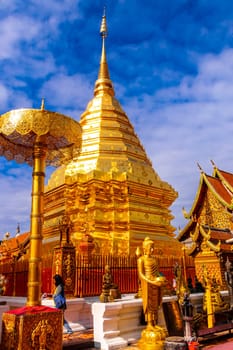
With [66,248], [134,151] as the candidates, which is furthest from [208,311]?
[134,151]

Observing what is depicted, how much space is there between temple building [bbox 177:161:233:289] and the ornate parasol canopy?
9.47m

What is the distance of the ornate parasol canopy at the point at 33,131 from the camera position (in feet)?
18.9

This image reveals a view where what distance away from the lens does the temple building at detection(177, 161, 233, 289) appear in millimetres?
14227

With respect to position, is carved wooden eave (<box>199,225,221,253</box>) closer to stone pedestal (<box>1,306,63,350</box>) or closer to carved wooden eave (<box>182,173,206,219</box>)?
carved wooden eave (<box>182,173,206,219</box>)

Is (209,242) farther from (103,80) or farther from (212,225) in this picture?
(103,80)

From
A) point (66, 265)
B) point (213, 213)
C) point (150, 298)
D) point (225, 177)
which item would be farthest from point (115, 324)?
point (225, 177)

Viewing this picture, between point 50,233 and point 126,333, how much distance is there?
36.7 feet

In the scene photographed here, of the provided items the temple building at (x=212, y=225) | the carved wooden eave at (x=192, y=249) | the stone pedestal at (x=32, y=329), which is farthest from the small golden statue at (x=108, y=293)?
the carved wooden eave at (x=192, y=249)

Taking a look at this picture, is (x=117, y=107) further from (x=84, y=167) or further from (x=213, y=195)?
(x=213, y=195)

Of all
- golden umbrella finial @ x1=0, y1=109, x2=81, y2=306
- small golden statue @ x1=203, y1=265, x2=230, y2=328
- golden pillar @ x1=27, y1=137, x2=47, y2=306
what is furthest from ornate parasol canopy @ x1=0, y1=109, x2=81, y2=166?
small golden statue @ x1=203, y1=265, x2=230, y2=328

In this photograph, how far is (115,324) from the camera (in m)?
6.41

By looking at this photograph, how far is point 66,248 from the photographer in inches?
366

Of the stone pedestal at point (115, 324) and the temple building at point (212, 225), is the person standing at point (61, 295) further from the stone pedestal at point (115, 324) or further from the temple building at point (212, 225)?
the temple building at point (212, 225)

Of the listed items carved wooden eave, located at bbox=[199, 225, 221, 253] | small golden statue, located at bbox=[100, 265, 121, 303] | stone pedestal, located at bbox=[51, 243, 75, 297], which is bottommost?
small golden statue, located at bbox=[100, 265, 121, 303]
